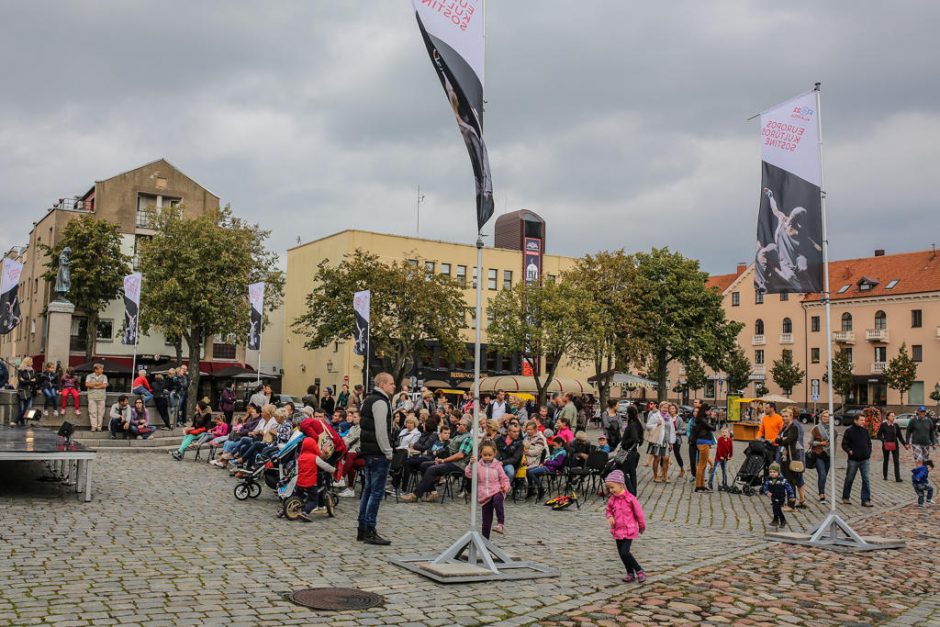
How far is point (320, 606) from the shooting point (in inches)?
303

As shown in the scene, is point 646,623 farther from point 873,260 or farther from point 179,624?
point 873,260

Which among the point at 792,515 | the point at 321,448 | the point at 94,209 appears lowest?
the point at 792,515

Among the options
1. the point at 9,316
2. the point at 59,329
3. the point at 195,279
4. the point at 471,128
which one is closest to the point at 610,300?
the point at 195,279

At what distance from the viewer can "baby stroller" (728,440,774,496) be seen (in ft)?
61.0

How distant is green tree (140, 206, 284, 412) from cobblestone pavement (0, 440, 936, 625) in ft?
103

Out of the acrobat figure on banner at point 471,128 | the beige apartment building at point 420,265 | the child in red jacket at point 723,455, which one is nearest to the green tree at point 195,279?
the beige apartment building at point 420,265

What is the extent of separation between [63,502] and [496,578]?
25.2ft

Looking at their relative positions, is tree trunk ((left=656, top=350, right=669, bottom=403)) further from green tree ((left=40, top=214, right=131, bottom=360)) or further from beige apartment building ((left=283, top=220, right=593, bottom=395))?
green tree ((left=40, top=214, right=131, bottom=360))

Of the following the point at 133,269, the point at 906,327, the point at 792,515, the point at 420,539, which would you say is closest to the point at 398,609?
the point at 420,539

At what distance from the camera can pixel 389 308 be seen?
53688 millimetres

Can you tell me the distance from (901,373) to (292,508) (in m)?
63.5

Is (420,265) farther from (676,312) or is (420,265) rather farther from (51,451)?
(51,451)

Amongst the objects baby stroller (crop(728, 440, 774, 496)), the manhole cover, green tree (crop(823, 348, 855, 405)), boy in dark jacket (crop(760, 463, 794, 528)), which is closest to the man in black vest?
the manhole cover

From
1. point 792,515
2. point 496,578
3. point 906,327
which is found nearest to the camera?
point 496,578
